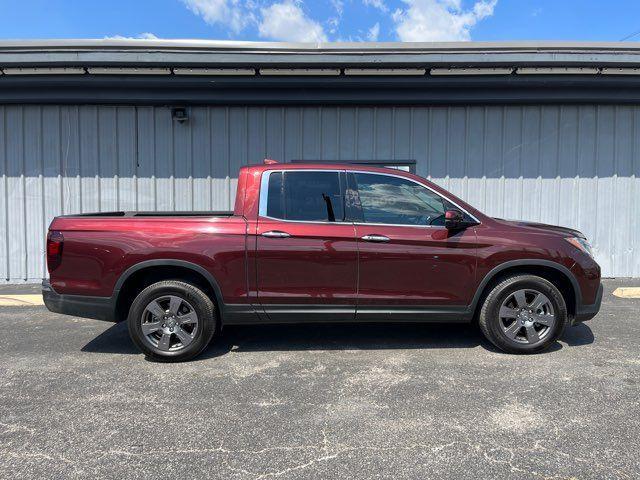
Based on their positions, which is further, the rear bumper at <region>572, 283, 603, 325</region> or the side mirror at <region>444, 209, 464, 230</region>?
the rear bumper at <region>572, 283, 603, 325</region>

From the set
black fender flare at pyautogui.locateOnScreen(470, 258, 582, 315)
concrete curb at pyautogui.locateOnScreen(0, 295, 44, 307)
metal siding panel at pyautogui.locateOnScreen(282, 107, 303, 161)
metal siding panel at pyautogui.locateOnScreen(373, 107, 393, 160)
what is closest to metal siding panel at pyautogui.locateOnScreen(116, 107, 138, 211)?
concrete curb at pyautogui.locateOnScreen(0, 295, 44, 307)

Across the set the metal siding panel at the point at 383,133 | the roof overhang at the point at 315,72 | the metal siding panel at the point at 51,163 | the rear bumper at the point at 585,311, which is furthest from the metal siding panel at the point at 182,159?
the rear bumper at the point at 585,311

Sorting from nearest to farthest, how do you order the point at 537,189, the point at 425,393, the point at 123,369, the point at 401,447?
the point at 401,447 → the point at 425,393 → the point at 123,369 → the point at 537,189

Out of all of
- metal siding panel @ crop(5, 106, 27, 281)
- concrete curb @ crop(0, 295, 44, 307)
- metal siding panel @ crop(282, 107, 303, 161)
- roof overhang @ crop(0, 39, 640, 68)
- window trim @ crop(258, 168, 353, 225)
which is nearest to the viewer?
window trim @ crop(258, 168, 353, 225)

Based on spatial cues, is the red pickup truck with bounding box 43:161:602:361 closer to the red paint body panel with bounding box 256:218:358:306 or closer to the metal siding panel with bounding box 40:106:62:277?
the red paint body panel with bounding box 256:218:358:306

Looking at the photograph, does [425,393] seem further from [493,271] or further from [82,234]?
[82,234]

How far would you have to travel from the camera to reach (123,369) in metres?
4.13

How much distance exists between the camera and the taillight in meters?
4.22

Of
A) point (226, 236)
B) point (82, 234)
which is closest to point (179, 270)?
point (226, 236)

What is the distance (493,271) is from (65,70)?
773cm

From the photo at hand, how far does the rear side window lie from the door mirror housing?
0.99 m

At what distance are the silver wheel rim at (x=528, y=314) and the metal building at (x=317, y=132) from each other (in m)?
4.18

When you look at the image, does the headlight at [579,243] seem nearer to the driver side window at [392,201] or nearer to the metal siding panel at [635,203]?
the driver side window at [392,201]

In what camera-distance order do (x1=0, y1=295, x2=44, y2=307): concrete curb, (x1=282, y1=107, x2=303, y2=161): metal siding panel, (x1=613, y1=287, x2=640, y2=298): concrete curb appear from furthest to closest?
1. (x1=282, y1=107, x2=303, y2=161): metal siding panel
2. (x1=613, y1=287, x2=640, y2=298): concrete curb
3. (x1=0, y1=295, x2=44, y2=307): concrete curb
